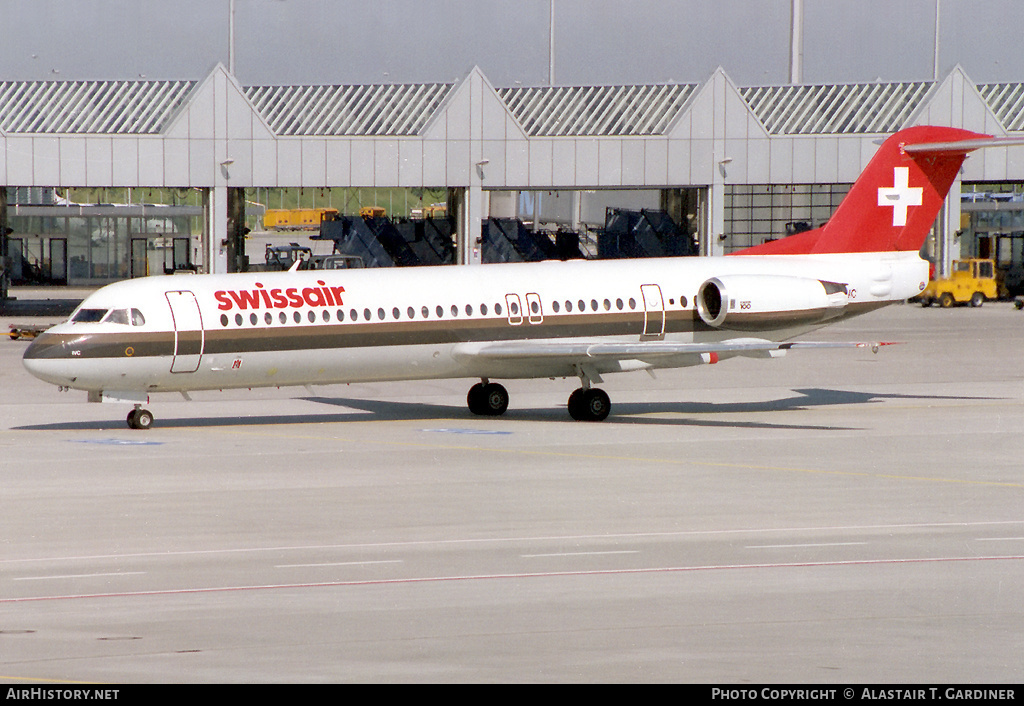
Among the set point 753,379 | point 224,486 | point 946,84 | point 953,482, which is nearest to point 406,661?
point 224,486

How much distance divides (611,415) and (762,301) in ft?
12.8

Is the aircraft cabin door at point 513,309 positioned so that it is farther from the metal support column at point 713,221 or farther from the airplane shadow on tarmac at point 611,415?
the metal support column at point 713,221

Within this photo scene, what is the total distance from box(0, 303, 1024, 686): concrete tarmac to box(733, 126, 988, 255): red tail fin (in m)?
3.65

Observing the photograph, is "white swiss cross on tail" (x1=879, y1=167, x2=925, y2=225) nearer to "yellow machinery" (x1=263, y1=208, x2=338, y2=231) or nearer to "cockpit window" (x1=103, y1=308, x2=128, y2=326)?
"cockpit window" (x1=103, y1=308, x2=128, y2=326)

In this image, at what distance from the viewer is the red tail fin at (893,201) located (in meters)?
31.2

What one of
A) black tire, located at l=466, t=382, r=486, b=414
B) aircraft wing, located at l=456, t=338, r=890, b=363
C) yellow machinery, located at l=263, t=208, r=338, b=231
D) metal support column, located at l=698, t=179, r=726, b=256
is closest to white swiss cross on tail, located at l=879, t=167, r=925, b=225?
aircraft wing, located at l=456, t=338, r=890, b=363

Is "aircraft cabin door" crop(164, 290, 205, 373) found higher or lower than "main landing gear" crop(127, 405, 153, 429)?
higher

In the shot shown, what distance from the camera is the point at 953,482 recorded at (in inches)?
809

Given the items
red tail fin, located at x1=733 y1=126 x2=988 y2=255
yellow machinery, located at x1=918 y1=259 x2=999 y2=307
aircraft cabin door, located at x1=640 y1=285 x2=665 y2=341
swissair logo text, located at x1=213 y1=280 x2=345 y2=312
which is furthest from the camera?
yellow machinery, located at x1=918 y1=259 x2=999 y2=307

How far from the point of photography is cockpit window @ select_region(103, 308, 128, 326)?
25281 millimetres

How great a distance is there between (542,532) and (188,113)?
144ft

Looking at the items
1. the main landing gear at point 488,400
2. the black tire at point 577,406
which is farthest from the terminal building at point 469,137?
the black tire at point 577,406

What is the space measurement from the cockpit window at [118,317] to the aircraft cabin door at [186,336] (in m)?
0.80

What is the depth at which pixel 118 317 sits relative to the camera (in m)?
25.4
